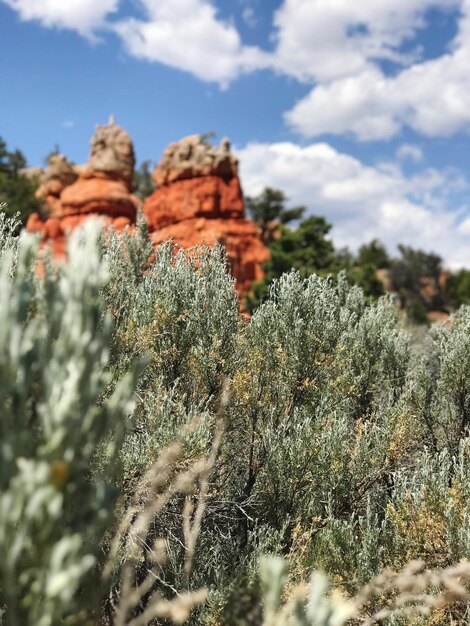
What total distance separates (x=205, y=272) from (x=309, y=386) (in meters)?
3.54

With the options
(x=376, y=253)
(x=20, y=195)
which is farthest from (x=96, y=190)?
(x=376, y=253)

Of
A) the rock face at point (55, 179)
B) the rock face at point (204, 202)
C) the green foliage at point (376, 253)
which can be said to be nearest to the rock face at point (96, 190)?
the rock face at point (55, 179)

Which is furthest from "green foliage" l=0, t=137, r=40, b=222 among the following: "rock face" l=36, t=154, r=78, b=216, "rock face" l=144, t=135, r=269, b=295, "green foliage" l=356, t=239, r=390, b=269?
"green foliage" l=356, t=239, r=390, b=269

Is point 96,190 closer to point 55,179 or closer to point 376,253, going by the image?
point 55,179

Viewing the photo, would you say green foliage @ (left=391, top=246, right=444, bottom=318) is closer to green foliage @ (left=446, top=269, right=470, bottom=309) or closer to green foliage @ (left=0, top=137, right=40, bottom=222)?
green foliage @ (left=446, top=269, right=470, bottom=309)

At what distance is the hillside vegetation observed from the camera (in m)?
3.22

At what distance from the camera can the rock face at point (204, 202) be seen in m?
44.5

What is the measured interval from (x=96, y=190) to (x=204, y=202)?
1092 centimetres

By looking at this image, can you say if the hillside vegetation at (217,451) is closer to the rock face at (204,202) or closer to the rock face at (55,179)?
the rock face at (204,202)

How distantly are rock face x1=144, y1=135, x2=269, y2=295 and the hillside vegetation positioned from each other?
3091cm

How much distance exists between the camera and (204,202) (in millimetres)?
45031

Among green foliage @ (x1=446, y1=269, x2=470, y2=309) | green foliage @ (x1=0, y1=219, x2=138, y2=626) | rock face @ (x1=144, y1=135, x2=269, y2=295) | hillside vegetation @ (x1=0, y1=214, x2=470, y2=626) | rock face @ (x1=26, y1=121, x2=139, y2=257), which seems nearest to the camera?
green foliage @ (x1=0, y1=219, x2=138, y2=626)

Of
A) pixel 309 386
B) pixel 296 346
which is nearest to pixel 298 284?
pixel 296 346

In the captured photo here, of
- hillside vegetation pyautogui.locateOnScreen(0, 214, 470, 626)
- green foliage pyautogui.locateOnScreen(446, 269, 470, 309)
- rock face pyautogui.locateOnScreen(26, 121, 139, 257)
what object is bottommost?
hillside vegetation pyautogui.locateOnScreen(0, 214, 470, 626)
